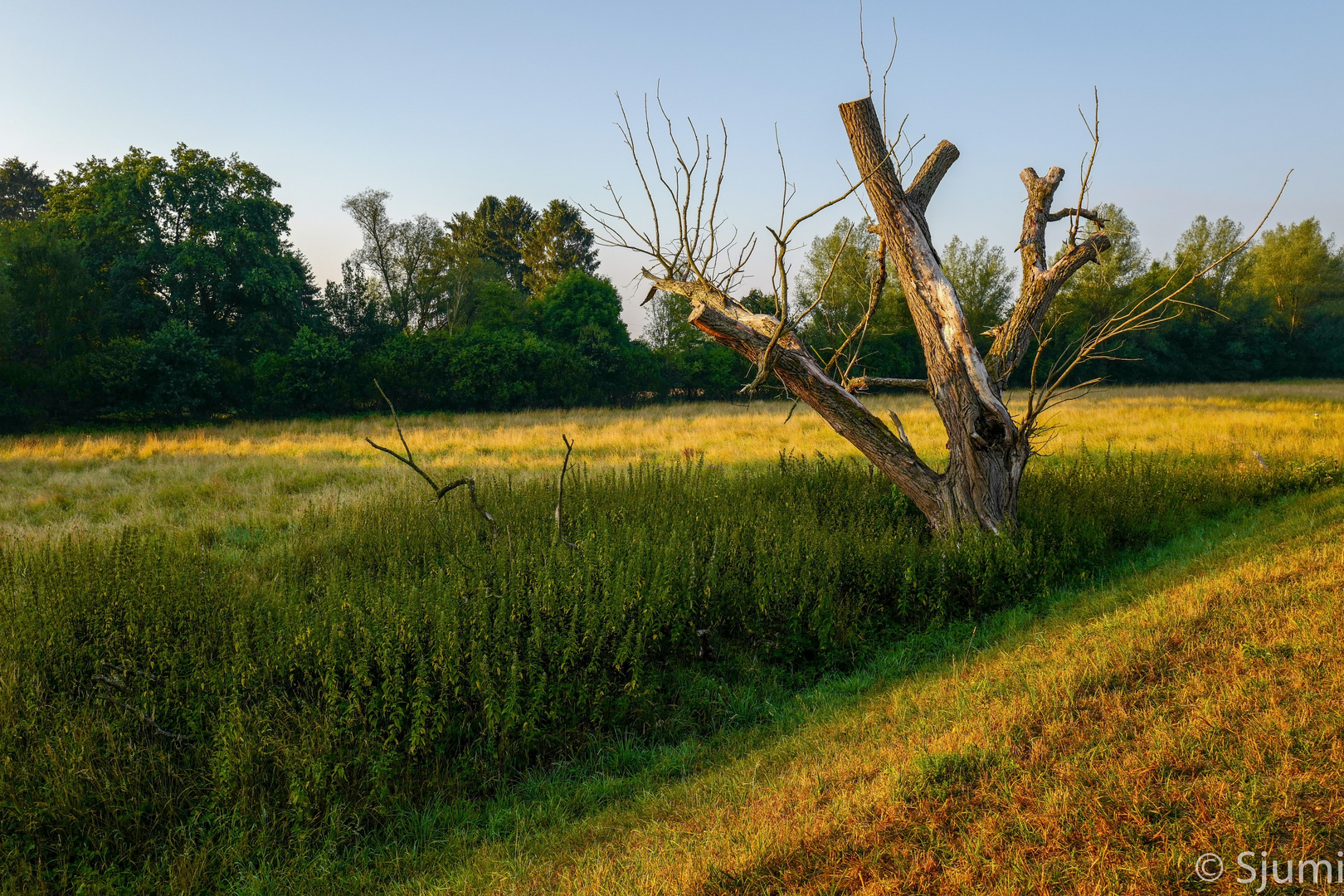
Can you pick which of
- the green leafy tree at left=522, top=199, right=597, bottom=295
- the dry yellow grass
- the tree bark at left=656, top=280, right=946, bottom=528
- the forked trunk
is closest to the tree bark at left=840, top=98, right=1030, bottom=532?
the forked trunk

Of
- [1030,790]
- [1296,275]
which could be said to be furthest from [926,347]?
[1296,275]

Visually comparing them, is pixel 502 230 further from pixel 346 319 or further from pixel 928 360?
pixel 928 360

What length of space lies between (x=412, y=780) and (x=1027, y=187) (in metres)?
9.06

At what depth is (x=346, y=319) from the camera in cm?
3497

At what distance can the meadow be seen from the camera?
11.1 feet

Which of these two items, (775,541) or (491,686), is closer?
(491,686)

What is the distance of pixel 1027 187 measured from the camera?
8.53 meters

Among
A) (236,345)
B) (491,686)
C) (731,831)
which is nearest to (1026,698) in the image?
(731,831)

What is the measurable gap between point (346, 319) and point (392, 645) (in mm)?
34974

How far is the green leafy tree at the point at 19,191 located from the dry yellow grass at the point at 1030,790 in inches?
2100

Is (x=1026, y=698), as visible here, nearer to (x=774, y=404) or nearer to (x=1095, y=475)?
(x=1095, y=475)

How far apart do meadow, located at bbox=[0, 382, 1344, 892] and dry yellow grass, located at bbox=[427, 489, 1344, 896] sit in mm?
314

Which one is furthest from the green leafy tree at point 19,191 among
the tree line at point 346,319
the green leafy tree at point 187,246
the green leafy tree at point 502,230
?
the green leafy tree at point 502,230

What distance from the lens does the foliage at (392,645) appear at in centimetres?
343
